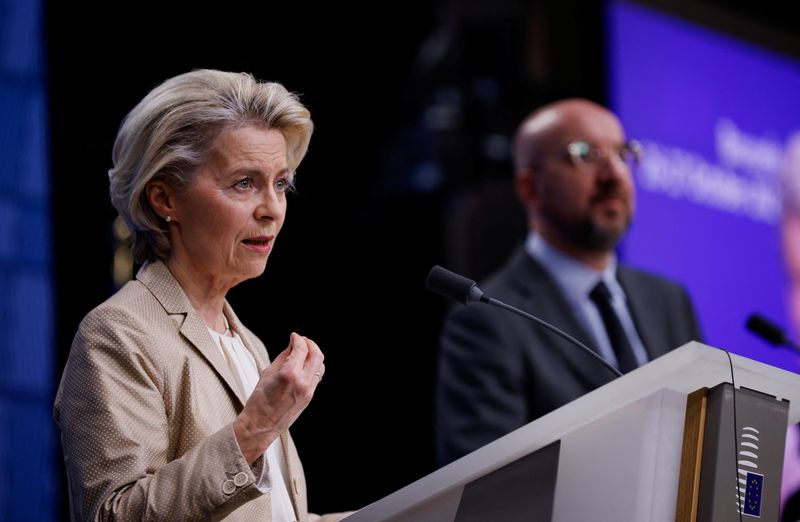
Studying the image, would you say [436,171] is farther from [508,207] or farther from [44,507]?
[44,507]

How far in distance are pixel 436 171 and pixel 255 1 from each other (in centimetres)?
104

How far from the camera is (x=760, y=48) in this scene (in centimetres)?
494

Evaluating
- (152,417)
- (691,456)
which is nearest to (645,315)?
(691,456)

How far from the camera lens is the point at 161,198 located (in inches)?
71.6

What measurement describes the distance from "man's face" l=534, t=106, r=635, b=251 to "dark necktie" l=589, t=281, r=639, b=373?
0.51 ft

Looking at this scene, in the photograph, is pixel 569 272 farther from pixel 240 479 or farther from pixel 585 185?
pixel 240 479

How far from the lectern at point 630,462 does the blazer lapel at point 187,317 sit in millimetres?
346

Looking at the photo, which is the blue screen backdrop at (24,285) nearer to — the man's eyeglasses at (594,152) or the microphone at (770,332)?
the man's eyeglasses at (594,152)

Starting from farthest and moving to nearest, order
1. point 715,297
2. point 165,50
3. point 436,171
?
point 436,171, point 715,297, point 165,50

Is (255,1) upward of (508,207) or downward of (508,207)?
upward

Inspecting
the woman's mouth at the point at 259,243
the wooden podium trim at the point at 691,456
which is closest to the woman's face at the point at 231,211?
the woman's mouth at the point at 259,243

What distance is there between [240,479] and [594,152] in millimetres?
2162

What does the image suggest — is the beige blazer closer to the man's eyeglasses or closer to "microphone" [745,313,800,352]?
"microphone" [745,313,800,352]

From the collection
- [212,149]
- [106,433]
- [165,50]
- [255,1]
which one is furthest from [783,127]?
[106,433]
